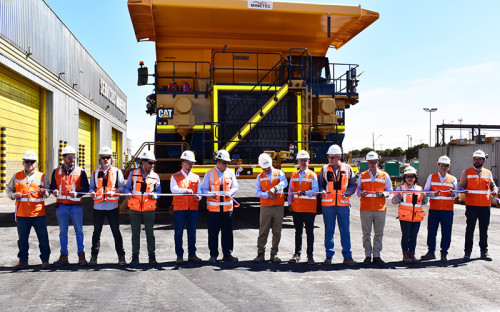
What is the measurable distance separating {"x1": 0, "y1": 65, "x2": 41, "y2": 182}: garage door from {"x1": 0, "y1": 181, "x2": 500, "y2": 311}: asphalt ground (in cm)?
1070

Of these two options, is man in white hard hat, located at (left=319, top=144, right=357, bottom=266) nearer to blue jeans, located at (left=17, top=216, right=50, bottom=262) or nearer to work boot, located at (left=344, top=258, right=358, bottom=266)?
work boot, located at (left=344, top=258, right=358, bottom=266)

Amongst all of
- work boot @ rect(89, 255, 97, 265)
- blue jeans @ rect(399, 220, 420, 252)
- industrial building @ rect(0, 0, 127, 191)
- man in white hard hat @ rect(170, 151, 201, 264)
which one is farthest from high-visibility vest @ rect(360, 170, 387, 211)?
industrial building @ rect(0, 0, 127, 191)

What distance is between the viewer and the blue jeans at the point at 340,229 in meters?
7.29

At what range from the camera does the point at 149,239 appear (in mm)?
7184

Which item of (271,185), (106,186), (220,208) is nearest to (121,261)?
(106,186)

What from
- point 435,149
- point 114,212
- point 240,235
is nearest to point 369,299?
point 114,212

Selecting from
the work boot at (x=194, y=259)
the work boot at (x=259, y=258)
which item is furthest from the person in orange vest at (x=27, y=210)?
the work boot at (x=259, y=258)

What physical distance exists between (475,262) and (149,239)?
5168 millimetres

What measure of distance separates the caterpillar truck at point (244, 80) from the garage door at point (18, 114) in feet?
25.8

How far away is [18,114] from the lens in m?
18.4

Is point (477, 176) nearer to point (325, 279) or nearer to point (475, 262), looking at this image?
point (475, 262)

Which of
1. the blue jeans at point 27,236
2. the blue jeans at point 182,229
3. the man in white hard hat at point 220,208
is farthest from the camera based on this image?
the man in white hard hat at point 220,208

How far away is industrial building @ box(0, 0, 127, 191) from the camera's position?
1723cm

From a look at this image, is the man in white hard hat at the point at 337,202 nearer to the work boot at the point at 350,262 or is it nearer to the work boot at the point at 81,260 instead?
the work boot at the point at 350,262
